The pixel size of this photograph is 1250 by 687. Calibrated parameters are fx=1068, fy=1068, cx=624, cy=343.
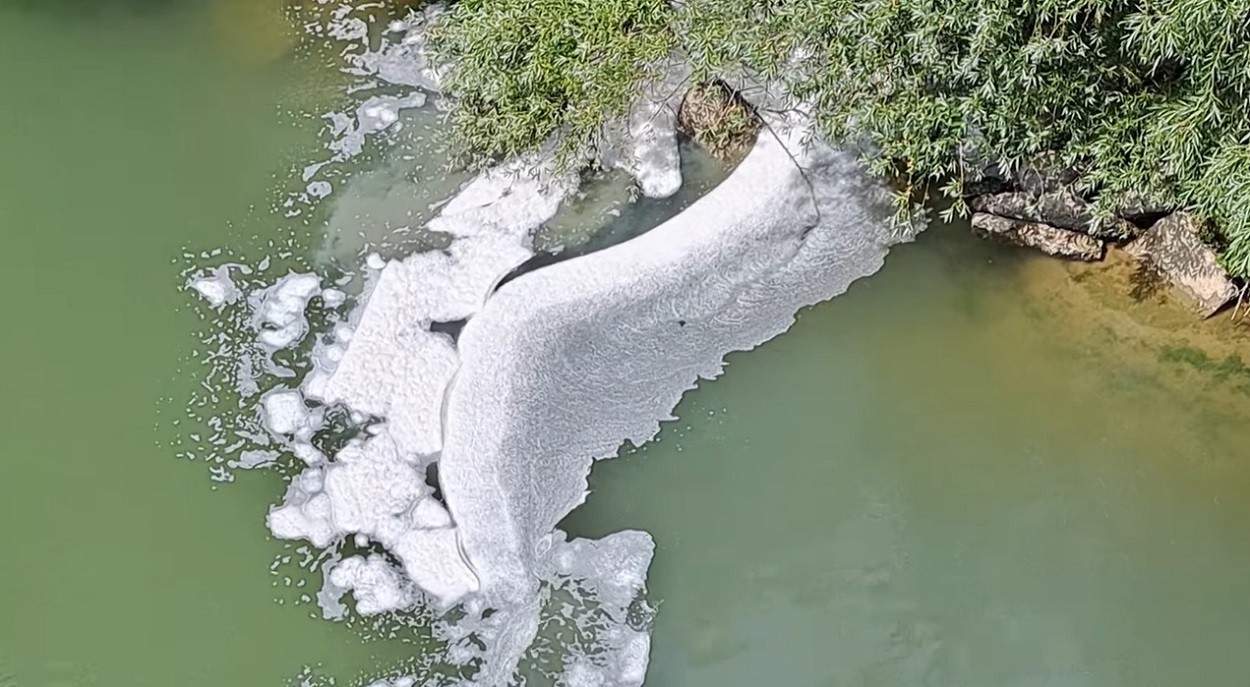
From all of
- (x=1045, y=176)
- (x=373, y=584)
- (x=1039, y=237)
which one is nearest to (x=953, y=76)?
(x=1045, y=176)

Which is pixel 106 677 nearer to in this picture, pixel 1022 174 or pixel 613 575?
pixel 613 575

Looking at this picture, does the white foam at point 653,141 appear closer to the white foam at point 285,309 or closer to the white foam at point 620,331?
the white foam at point 620,331

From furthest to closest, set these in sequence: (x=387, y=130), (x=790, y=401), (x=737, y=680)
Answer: (x=387, y=130)
(x=790, y=401)
(x=737, y=680)

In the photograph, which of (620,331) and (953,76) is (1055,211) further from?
(620,331)

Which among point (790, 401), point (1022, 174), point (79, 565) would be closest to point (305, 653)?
point (79, 565)

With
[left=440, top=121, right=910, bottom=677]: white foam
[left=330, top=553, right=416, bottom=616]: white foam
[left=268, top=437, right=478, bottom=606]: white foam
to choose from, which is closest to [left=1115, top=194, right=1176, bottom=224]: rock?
[left=440, top=121, right=910, bottom=677]: white foam

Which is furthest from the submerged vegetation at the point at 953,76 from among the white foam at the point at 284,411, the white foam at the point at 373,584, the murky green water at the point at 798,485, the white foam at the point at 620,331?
the white foam at the point at 373,584
